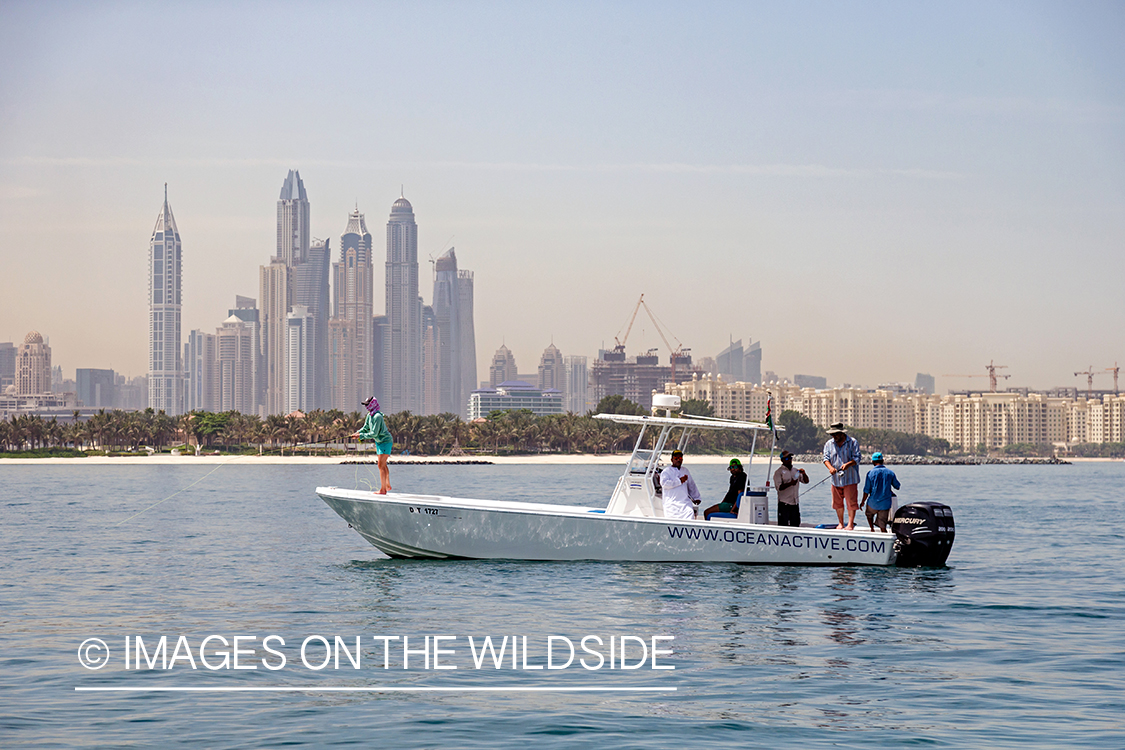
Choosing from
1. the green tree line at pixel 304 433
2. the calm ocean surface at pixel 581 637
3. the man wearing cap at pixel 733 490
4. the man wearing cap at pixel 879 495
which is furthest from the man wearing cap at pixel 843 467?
the green tree line at pixel 304 433

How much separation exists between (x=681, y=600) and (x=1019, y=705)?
7.14 m

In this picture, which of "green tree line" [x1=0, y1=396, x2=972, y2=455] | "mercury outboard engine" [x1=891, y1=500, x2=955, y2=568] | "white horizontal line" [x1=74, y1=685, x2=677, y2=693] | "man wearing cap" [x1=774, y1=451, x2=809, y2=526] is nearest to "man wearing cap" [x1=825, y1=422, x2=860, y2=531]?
"man wearing cap" [x1=774, y1=451, x2=809, y2=526]

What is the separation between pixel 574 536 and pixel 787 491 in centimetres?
408

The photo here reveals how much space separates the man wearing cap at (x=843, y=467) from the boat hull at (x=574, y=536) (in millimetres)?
716

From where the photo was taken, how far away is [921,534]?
21797mm

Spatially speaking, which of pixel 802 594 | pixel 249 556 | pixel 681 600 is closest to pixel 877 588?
pixel 802 594

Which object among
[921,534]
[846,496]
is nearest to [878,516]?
[846,496]

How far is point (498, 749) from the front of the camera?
9.84 m

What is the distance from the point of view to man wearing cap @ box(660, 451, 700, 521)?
2147 centimetres

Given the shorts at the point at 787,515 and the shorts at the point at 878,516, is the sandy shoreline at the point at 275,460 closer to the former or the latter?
the shorts at the point at 878,516

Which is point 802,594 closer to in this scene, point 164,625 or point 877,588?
point 877,588

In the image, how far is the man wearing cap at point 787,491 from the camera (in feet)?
70.6

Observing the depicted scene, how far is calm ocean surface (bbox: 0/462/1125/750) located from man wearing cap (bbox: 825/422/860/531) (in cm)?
133

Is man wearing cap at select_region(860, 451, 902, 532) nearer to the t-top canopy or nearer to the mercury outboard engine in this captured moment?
the mercury outboard engine
